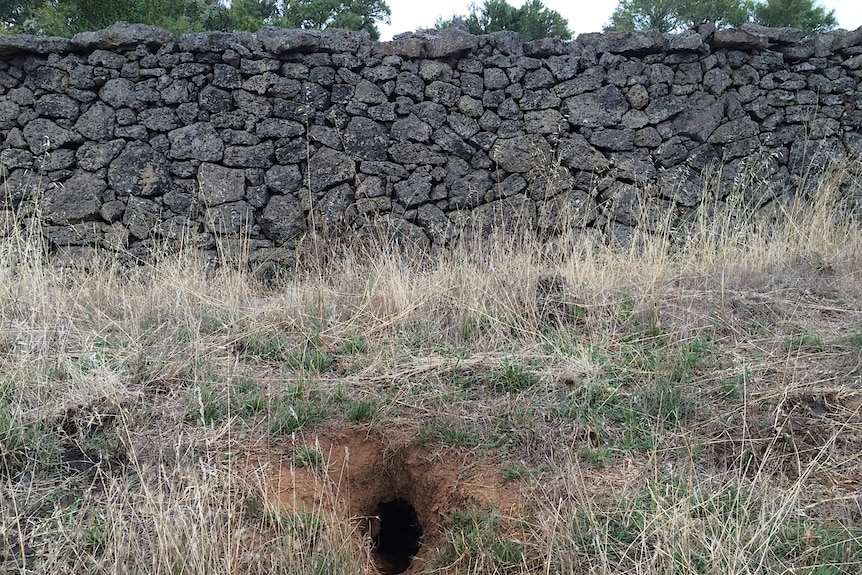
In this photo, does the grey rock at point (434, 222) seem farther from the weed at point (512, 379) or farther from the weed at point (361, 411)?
the weed at point (361, 411)

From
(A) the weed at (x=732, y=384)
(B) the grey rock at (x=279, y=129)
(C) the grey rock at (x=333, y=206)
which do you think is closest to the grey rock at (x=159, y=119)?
(B) the grey rock at (x=279, y=129)

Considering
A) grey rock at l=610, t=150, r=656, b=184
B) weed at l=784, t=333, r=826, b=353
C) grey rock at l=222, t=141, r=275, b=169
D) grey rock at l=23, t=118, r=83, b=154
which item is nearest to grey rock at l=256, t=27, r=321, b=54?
grey rock at l=222, t=141, r=275, b=169

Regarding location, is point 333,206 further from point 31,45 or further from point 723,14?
point 723,14

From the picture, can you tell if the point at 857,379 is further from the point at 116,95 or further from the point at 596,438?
the point at 116,95

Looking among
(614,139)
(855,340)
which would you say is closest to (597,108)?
(614,139)

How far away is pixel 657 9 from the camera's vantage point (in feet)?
61.9

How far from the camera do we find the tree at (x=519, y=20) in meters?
16.0

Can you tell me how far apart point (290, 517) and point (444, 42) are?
5440mm

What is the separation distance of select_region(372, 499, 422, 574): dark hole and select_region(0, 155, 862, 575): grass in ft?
0.59

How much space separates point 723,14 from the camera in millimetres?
17984

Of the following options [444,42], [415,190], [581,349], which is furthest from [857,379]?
[444,42]

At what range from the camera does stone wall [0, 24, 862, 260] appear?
Result: 21.7ft

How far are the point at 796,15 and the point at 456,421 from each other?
737 inches

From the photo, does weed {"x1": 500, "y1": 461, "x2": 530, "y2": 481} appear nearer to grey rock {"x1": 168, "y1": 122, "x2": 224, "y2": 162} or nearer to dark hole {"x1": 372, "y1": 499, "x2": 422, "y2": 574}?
dark hole {"x1": 372, "y1": 499, "x2": 422, "y2": 574}
